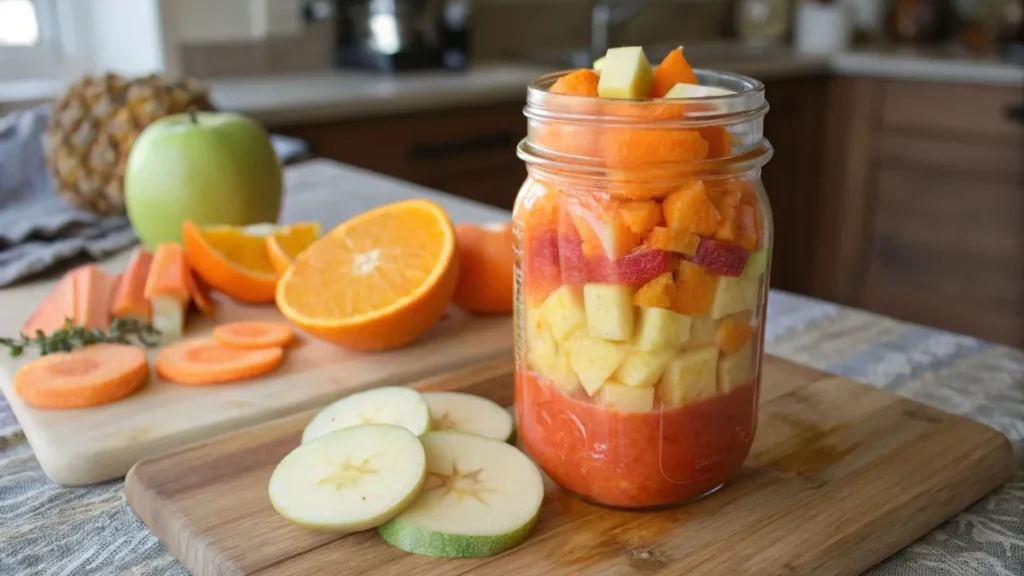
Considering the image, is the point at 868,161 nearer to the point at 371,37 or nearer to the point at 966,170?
the point at 966,170

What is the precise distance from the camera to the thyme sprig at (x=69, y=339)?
2.82ft

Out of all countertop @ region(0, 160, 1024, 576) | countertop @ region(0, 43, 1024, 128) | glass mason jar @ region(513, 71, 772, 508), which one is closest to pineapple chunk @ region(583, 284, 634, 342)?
glass mason jar @ region(513, 71, 772, 508)

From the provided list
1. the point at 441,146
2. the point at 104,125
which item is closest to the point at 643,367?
the point at 104,125

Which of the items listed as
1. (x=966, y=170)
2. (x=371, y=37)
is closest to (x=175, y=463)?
(x=371, y=37)

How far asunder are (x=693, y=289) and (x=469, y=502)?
0.65 ft

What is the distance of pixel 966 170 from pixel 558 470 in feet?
7.48

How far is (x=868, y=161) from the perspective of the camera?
2.78 meters

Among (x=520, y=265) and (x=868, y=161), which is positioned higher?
(x=520, y=265)

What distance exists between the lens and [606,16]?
2.84 meters

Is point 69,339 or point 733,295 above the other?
point 733,295

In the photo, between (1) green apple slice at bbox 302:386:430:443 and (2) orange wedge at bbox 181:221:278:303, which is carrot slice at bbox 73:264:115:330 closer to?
(2) orange wedge at bbox 181:221:278:303

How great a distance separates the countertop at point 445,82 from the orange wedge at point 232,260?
3.02 feet

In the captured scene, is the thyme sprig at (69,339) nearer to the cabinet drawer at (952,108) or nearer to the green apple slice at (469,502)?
the green apple slice at (469,502)

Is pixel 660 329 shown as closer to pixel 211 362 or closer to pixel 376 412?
pixel 376 412
